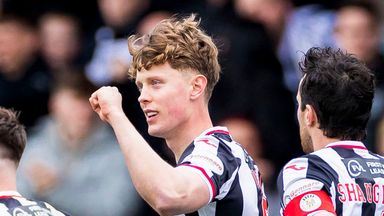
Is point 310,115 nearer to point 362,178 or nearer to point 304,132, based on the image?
point 304,132

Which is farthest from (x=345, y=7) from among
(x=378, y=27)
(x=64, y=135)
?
(x=64, y=135)

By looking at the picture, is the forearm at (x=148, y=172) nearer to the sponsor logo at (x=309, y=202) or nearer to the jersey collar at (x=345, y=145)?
the sponsor logo at (x=309, y=202)

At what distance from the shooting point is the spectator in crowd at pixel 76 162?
9.51 meters

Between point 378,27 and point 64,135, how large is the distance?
2840mm

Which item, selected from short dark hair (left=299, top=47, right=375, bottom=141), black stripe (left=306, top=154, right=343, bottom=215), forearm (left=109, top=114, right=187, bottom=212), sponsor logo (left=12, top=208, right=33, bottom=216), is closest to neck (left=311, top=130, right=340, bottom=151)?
short dark hair (left=299, top=47, right=375, bottom=141)

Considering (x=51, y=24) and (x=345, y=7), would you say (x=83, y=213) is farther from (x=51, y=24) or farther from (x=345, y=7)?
(x=345, y=7)

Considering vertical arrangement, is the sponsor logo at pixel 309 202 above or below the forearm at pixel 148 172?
below

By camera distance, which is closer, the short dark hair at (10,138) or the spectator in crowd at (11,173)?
the spectator in crowd at (11,173)

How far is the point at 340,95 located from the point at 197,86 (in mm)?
687

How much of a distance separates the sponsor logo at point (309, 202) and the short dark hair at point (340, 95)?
41 cm

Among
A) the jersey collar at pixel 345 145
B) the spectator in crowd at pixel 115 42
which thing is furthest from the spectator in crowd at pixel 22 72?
the jersey collar at pixel 345 145

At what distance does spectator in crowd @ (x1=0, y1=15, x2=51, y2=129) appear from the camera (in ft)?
33.8

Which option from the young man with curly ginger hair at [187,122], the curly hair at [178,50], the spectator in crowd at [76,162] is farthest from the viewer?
the spectator in crowd at [76,162]

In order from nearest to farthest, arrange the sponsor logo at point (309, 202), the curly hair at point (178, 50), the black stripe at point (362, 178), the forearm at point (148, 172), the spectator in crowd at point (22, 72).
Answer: the forearm at point (148, 172)
the sponsor logo at point (309, 202)
the black stripe at point (362, 178)
the curly hair at point (178, 50)
the spectator in crowd at point (22, 72)
